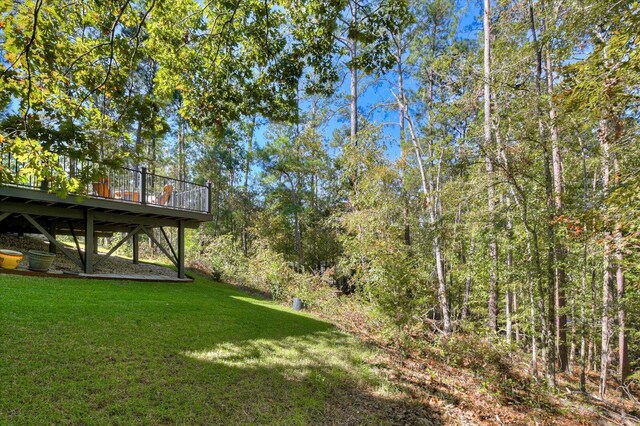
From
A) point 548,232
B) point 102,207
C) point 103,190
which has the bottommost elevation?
point 548,232

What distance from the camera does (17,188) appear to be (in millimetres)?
6156

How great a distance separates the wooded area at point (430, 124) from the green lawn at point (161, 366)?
187 cm

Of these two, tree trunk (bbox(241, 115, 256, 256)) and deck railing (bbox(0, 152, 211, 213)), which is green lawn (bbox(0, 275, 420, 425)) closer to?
deck railing (bbox(0, 152, 211, 213))

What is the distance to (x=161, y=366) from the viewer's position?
3650 mm

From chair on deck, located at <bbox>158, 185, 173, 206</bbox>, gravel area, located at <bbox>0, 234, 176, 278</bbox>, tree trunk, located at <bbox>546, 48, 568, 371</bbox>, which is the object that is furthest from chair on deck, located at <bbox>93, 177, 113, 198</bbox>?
tree trunk, located at <bbox>546, 48, 568, 371</bbox>

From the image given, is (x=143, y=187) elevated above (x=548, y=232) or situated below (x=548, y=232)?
above

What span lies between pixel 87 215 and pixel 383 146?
9.65m

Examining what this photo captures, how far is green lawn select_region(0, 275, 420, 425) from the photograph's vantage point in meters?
2.80

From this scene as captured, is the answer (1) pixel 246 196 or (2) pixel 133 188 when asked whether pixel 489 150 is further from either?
(1) pixel 246 196

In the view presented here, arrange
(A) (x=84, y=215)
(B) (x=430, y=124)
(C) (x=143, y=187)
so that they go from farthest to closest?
1. (B) (x=430, y=124)
2. (C) (x=143, y=187)
3. (A) (x=84, y=215)

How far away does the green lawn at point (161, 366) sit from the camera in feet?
9.18

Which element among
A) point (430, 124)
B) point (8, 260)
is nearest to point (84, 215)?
point (8, 260)

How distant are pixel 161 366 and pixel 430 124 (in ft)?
31.7

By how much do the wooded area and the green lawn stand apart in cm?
187
